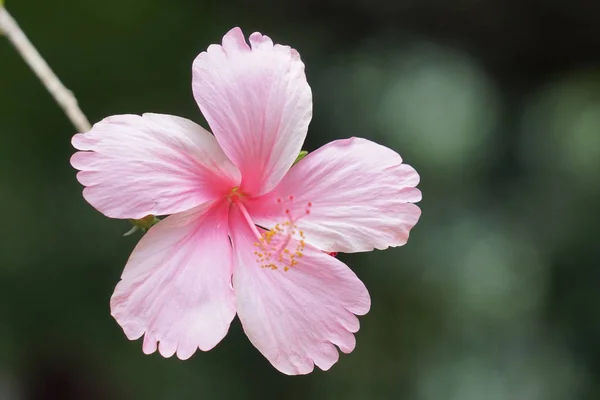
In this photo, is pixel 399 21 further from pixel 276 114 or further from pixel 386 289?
pixel 276 114

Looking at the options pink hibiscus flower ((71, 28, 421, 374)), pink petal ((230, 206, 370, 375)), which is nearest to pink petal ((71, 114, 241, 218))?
pink hibiscus flower ((71, 28, 421, 374))

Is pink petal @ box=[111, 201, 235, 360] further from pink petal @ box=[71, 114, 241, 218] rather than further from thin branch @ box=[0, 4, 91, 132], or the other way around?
thin branch @ box=[0, 4, 91, 132]

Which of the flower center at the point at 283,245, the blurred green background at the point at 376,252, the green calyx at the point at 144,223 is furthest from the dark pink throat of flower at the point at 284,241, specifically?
the blurred green background at the point at 376,252

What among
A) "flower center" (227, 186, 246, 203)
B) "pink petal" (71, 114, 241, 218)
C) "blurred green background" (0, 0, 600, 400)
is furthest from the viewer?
"blurred green background" (0, 0, 600, 400)

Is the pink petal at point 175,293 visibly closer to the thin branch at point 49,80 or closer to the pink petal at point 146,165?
the pink petal at point 146,165

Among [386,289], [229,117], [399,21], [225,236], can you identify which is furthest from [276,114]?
[399,21]
